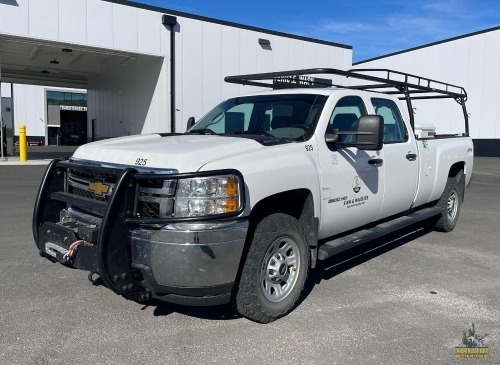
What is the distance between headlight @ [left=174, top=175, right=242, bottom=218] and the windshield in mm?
1212

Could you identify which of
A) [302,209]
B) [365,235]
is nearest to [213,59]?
[365,235]

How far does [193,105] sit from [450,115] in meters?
17.6

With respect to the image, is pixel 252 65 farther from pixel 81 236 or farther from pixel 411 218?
pixel 81 236

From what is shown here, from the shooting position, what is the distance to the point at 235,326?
142 inches

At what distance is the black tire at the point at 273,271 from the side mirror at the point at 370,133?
966 millimetres

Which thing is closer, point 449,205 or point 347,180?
point 347,180

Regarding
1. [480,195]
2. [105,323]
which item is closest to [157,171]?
[105,323]

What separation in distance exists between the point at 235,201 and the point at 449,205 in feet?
16.0

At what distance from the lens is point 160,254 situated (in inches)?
120

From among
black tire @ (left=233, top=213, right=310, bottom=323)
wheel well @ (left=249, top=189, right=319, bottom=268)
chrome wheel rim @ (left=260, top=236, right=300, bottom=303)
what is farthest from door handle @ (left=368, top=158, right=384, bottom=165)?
chrome wheel rim @ (left=260, top=236, right=300, bottom=303)

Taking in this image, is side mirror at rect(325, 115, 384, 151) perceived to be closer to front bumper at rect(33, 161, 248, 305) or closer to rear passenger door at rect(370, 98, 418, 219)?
rear passenger door at rect(370, 98, 418, 219)

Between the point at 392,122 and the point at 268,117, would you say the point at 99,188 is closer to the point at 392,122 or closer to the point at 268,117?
the point at 268,117

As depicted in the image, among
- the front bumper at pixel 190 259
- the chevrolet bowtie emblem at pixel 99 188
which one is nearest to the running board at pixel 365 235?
the front bumper at pixel 190 259

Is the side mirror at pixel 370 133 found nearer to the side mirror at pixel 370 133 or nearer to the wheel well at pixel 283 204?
the side mirror at pixel 370 133
